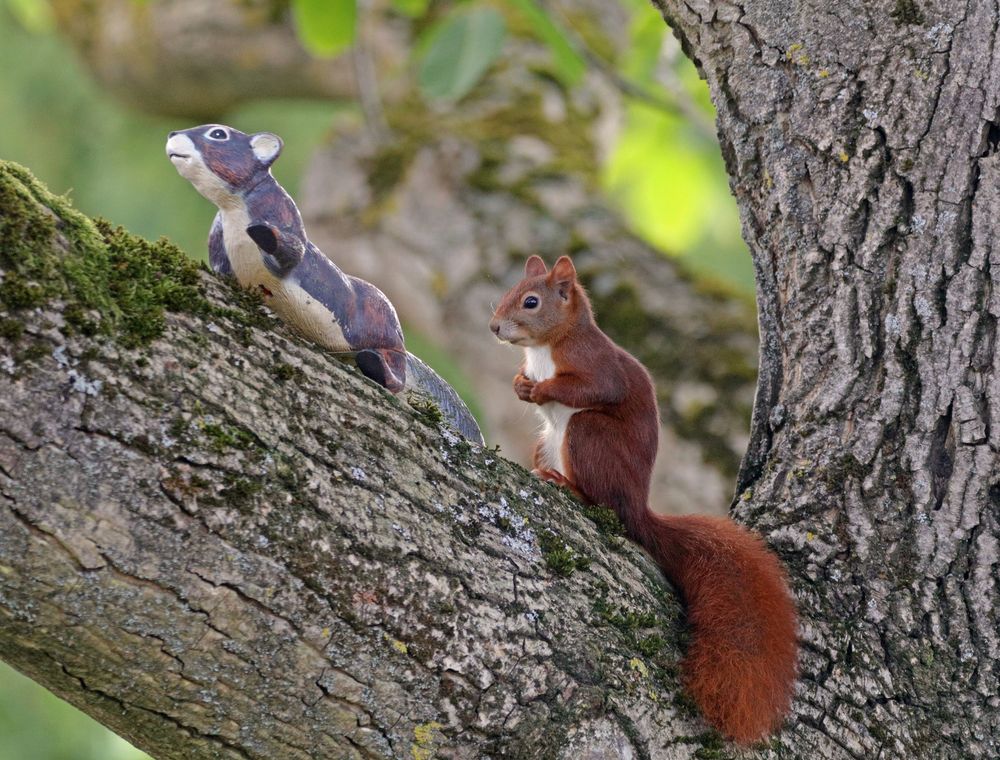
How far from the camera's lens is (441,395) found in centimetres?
212

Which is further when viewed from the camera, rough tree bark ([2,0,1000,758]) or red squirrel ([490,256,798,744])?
rough tree bark ([2,0,1000,758])

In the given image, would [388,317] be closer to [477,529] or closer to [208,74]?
[477,529]

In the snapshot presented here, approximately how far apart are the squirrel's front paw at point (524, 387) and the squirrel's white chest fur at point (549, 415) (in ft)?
0.11

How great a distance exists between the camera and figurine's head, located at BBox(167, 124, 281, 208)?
1.89m

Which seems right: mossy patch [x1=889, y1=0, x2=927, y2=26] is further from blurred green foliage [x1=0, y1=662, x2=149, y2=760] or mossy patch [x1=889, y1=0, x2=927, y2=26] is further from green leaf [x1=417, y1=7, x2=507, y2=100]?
blurred green foliage [x1=0, y1=662, x2=149, y2=760]

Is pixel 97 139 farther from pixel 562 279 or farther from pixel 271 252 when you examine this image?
pixel 271 252

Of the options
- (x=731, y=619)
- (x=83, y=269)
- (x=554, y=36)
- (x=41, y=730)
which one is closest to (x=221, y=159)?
(x=83, y=269)

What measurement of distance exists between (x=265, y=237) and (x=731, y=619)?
1080 millimetres

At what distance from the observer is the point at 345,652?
1593mm

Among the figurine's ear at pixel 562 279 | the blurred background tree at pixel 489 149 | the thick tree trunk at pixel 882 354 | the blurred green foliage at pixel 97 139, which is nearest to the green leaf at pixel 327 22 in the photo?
the blurred background tree at pixel 489 149

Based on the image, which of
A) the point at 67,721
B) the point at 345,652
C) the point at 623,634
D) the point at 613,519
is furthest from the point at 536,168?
the point at 67,721

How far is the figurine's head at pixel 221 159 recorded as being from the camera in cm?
189

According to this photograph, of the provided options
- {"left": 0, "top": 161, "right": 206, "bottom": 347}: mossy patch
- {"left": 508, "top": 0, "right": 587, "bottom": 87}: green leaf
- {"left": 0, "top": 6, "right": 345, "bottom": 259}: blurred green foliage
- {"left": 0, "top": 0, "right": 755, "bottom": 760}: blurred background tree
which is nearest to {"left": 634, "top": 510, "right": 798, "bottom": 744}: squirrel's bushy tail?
{"left": 0, "top": 161, "right": 206, "bottom": 347}: mossy patch

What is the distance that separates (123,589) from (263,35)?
15.3ft
